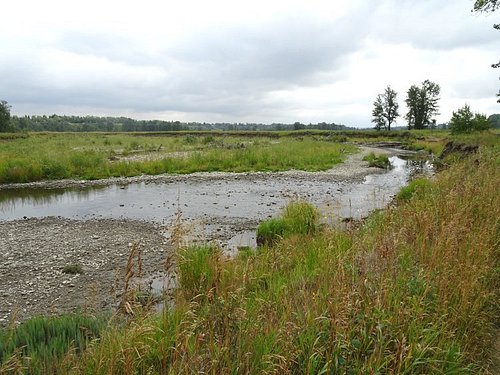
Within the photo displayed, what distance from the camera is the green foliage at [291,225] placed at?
1045 centimetres

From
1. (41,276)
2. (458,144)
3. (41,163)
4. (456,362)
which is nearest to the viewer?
(456,362)

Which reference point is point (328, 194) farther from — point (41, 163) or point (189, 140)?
point (189, 140)

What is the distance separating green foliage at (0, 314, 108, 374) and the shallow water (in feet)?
29.8

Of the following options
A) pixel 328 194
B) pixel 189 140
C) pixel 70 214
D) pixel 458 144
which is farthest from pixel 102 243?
pixel 189 140

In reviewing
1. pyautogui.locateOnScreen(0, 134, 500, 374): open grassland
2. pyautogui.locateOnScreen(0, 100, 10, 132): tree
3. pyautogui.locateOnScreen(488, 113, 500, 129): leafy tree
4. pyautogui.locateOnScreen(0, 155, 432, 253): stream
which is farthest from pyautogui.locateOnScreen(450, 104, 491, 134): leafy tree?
pyautogui.locateOnScreen(0, 100, 10, 132): tree

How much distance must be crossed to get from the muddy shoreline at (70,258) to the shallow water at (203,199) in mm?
1316

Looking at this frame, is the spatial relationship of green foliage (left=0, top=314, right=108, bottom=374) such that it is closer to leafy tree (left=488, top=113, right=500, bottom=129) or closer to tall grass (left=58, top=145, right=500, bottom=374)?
tall grass (left=58, top=145, right=500, bottom=374)

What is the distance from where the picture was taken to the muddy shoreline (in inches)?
288

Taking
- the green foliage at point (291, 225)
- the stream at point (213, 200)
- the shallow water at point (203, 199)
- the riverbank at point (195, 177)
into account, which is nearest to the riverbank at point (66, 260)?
the stream at point (213, 200)

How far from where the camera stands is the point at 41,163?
2633 cm

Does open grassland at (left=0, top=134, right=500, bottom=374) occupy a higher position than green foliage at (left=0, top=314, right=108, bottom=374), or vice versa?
open grassland at (left=0, top=134, right=500, bottom=374)

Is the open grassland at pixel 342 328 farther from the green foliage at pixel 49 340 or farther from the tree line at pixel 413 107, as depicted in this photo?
the tree line at pixel 413 107

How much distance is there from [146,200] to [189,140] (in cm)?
4042

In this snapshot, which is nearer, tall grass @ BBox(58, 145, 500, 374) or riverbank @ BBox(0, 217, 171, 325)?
tall grass @ BBox(58, 145, 500, 374)
